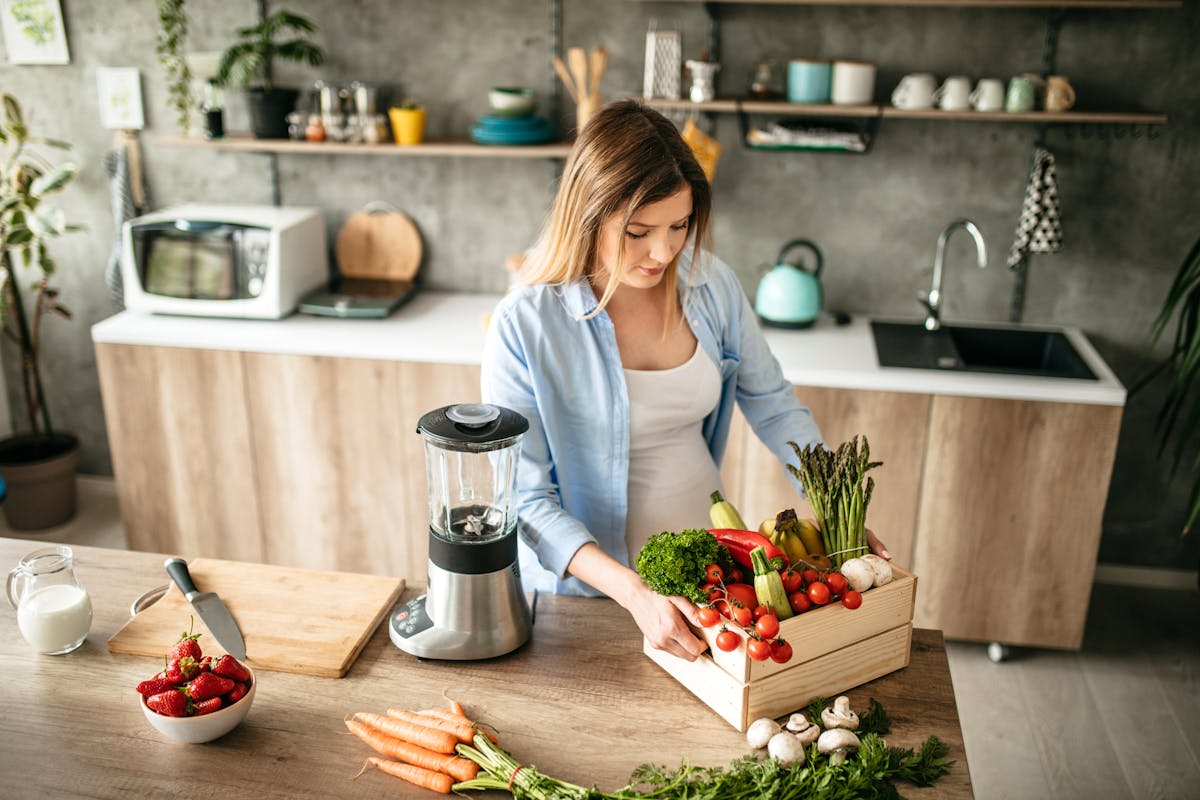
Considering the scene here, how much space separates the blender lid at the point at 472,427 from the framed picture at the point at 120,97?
267 centimetres

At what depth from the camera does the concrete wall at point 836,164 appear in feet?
10.3

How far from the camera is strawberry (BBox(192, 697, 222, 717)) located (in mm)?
1400

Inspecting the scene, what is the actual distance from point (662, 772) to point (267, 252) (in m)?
2.42

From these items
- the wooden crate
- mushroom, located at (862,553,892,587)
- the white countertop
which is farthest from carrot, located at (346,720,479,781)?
the white countertop

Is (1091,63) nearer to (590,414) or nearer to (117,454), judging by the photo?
(590,414)

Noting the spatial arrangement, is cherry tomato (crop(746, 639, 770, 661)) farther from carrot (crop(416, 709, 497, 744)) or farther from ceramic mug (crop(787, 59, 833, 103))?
ceramic mug (crop(787, 59, 833, 103))

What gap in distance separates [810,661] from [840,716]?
3.5 inches

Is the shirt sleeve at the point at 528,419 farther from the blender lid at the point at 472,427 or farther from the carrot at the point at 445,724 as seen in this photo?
the carrot at the point at 445,724

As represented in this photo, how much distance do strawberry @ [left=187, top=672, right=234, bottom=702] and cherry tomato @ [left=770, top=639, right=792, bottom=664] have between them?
0.75 m

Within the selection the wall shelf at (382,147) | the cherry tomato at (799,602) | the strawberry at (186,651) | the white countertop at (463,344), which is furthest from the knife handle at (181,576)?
the wall shelf at (382,147)

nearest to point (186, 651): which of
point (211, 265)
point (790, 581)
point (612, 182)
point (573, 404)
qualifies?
point (573, 404)

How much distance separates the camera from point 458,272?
12.0 ft

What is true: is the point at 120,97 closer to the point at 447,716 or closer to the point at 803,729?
the point at 447,716

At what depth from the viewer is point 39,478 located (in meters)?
3.78
